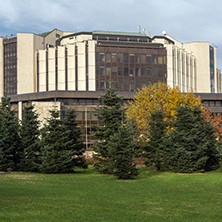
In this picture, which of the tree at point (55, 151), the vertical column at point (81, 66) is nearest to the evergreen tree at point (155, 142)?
the tree at point (55, 151)

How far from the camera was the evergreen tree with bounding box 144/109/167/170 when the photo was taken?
1449 inches

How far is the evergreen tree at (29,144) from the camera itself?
1467 inches

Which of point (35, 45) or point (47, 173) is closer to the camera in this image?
point (47, 173)

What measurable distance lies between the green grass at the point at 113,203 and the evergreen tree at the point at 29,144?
13.7m

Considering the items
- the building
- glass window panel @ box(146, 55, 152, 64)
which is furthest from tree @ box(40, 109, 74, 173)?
glass window panel @ box(146, 55, 152, 64)

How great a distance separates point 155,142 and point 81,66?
57.7 meters

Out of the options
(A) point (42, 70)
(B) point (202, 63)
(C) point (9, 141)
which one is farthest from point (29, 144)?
(B) point (202, 63)

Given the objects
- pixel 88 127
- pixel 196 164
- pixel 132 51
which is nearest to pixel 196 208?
pixel 196 164

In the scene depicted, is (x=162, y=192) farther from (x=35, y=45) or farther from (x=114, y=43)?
(x=35, y=45)

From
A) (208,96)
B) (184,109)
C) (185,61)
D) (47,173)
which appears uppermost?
(185,61)

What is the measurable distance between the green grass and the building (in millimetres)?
56417

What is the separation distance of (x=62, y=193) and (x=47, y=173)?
15008 mm

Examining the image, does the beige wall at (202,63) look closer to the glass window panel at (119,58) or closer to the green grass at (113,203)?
the glass window panel at (119,58)

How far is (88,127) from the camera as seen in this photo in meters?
74.2
